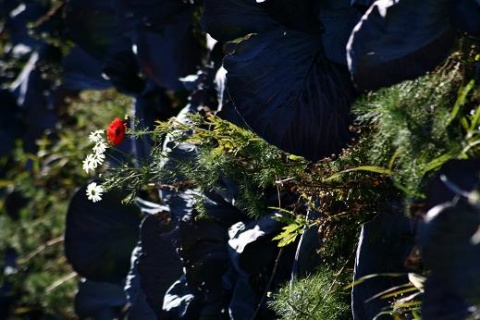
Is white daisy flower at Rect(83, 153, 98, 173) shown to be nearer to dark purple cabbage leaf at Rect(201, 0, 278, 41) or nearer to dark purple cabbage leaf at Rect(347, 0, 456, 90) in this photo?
dark purple cabbage leaf at Rect(201, 0, 278, 41)

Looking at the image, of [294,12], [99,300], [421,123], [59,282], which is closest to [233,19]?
[294,12]

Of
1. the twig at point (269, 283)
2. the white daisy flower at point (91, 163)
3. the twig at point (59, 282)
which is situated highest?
the white daisy flower at point (91, 163)

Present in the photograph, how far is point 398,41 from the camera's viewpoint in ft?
3.25

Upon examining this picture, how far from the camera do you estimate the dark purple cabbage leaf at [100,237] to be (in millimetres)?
1664

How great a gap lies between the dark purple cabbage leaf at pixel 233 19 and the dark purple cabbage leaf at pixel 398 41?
238mm

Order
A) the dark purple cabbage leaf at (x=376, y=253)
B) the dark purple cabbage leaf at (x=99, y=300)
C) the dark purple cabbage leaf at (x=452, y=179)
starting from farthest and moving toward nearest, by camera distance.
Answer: the dark purple cabbage leaf at (x=99, y=300) < the dark purple cabbage leaf at (x=376, y=253) < the dark purple cabbage leaf at (x=452, y=179)

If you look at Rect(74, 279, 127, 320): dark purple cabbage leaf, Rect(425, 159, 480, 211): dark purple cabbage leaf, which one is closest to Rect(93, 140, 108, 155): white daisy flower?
Rect(425, 159, 480, 211): dark purple cabbage leaf

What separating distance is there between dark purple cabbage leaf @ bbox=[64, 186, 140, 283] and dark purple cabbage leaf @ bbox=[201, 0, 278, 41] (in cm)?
53

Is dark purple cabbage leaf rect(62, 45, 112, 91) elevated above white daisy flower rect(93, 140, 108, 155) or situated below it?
below

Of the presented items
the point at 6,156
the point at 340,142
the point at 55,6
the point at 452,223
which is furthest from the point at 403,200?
the point at 6,156

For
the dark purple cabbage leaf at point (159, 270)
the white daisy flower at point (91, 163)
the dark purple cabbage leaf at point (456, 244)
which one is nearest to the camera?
the dark purple cabbage leaf at point (456, 244)

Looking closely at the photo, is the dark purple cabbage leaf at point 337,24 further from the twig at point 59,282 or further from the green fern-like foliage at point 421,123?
the twig at point 59,282

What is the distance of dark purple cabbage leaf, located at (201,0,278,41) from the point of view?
1205mm

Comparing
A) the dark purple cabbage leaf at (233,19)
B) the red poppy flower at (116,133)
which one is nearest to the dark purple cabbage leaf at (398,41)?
the dark purple cabbage leaf at (233,19)
